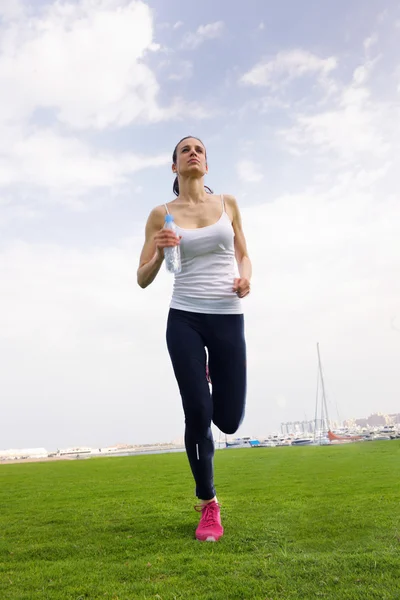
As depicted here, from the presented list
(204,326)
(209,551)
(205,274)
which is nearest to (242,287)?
(205,274)

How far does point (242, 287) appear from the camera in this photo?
3.80 meters

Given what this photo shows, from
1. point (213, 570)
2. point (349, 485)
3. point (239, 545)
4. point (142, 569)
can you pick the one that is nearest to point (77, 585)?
point (142, 569)

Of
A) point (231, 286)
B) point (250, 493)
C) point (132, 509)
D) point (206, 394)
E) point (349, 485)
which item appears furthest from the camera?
point (349, 485)

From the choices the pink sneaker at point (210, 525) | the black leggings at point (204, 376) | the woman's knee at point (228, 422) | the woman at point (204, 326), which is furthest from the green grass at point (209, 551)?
the woman's knee at point (228, 422)

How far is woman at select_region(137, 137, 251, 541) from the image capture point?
3.63 metres

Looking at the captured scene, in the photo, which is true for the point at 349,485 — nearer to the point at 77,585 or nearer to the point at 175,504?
the point at 175,504

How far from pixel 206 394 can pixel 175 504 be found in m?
2.62

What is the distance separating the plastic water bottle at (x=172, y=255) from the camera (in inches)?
142

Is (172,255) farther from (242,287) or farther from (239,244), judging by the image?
(239,244)

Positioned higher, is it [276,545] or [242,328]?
[242,328]

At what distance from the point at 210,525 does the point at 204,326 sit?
1.45 m

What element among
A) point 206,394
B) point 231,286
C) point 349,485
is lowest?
point 349,485

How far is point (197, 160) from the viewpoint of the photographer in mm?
4059

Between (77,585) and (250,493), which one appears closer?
(77,585)
